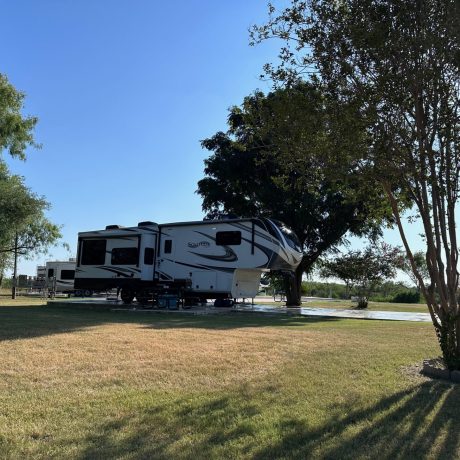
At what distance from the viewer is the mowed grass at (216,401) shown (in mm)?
4336

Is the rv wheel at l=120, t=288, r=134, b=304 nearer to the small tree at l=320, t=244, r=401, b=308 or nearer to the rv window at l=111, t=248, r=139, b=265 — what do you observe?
the rv window at l=111, t=248, r=139, b=265

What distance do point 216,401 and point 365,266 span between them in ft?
92.6

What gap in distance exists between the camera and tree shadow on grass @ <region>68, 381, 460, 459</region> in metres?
4.21

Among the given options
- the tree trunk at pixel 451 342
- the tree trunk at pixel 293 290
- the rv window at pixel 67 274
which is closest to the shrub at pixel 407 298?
the tree trunk at pixel 293 290

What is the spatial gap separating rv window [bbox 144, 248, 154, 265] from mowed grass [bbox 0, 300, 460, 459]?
42.0 feet

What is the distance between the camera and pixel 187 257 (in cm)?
2209

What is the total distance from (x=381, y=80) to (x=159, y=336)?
6.48m

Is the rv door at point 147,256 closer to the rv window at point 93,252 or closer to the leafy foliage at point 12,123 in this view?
the rv window at point 93,252

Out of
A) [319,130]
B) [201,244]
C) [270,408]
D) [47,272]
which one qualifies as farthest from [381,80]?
[47,272]

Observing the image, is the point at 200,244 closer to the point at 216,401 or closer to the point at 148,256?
the point at 148,256

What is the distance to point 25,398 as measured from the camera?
5434mm

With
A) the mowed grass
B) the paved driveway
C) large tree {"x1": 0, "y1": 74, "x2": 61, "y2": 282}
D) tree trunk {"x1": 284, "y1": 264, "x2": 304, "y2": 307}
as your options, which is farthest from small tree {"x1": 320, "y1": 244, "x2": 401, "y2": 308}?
the mowed grass

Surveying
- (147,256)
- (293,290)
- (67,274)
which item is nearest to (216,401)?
(147,256)

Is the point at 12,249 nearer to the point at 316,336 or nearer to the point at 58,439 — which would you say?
the point at 316,336
